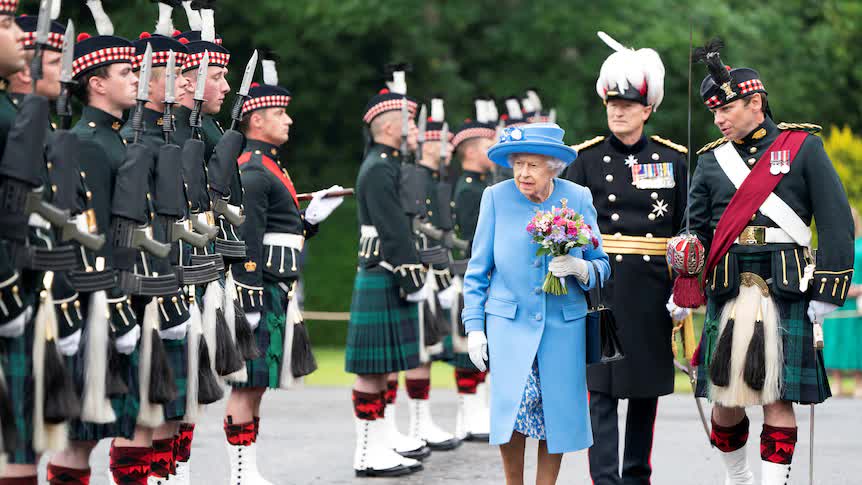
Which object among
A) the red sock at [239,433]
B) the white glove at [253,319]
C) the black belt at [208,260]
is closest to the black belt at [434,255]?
the white glove at [253,319]

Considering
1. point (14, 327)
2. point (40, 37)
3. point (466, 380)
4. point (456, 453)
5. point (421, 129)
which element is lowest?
point (456, 453)

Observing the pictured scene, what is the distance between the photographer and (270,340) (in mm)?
7719

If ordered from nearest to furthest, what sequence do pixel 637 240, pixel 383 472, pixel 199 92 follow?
1. pixel 199 92
2. pixel 637 240
3. pixel 383 472

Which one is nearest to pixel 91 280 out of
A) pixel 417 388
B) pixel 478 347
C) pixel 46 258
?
pixel 46 258

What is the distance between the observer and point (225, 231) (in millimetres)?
7121

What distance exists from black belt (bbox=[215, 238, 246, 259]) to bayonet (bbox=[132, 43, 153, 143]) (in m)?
1.23

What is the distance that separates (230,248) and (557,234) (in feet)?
6.31

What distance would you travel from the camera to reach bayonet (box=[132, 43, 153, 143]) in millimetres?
5848

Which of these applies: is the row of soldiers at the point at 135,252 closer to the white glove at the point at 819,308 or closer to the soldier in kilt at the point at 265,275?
the soldier in kilt at the point at 265,275

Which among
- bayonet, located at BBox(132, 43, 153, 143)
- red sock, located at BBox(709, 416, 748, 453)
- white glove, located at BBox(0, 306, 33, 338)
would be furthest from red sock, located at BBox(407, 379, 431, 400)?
white glove, located at BBox(0, 306, 33, 338)

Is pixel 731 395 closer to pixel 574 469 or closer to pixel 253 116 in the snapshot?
pixel 574 469

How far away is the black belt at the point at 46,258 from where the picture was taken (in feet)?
16.0

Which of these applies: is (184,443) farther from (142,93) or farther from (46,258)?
(46,258)

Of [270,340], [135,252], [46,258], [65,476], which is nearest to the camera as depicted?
[46,258]
